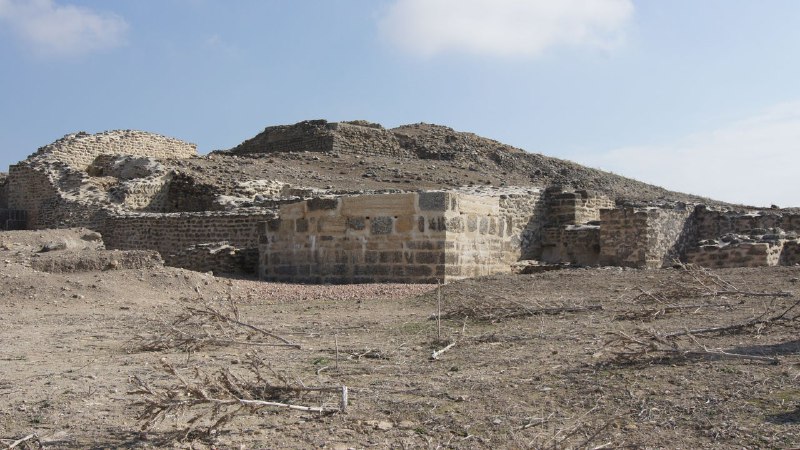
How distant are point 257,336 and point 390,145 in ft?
97.5

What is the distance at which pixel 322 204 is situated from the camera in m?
12.5

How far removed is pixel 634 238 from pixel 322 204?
21.1ft

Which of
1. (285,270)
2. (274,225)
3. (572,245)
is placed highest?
(274,225)

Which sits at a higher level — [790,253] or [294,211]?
[294,211]

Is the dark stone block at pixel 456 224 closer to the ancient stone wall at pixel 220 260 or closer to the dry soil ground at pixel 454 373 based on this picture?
the dry soil ground at pixel 454 373

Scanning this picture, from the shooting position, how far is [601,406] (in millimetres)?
4328

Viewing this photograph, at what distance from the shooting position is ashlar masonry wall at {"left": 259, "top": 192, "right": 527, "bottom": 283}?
11.9m

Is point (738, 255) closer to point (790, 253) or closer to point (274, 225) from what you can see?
point (790, 253)

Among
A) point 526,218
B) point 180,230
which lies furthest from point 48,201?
point 526,218

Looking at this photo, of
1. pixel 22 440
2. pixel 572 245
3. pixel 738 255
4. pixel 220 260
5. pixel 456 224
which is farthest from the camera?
pixel 572 245

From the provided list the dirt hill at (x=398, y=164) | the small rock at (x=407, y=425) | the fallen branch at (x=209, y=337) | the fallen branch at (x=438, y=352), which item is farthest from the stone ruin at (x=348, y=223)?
the small rock at (x=407, y=425)

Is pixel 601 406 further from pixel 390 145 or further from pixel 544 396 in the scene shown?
pixel 390 145

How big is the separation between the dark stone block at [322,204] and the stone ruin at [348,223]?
0.11 ft

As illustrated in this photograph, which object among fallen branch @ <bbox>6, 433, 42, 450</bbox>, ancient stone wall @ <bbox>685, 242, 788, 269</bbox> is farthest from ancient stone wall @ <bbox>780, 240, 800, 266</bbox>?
fallen branch @ <bbox>6, 433, 42, 450</bbox>
